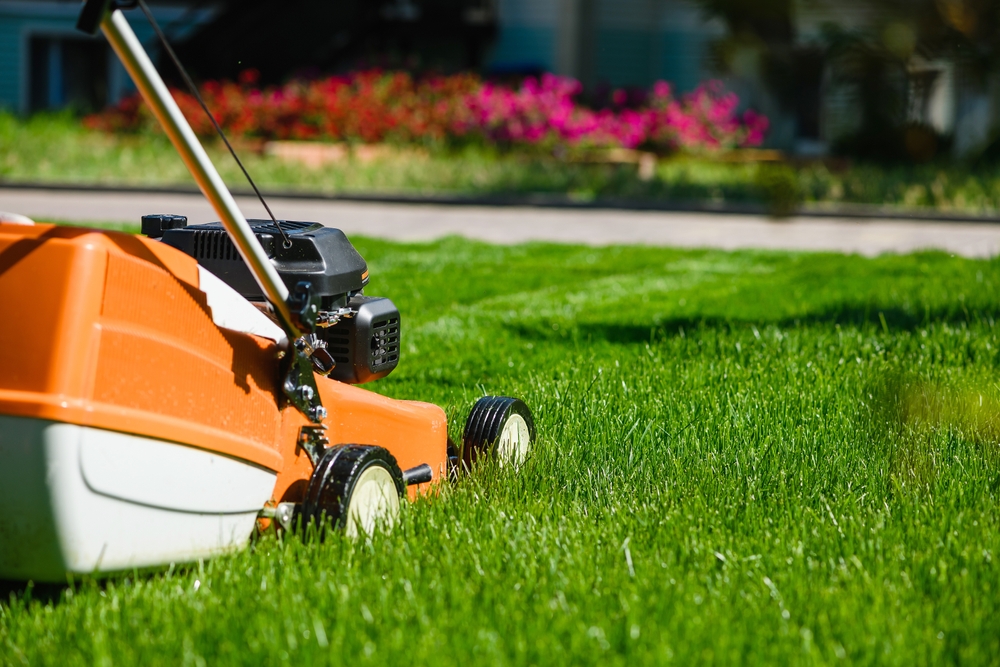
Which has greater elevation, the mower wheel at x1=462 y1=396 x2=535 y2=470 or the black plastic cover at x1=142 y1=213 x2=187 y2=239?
the black plastic cover at x1=142 y1=213 x2=187 y2=239

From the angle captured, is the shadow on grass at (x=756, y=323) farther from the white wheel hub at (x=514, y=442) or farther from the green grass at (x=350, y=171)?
the green grass at (x=350, y=171)

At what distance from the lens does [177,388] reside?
2.06 m

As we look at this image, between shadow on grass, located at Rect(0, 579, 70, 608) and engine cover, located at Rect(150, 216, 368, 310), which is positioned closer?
shadow on grass, located at Rect(0, 579, 70, 608)

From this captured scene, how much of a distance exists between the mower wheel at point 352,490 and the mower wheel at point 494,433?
1.39 feet

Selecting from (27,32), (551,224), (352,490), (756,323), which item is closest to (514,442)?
(352,490)

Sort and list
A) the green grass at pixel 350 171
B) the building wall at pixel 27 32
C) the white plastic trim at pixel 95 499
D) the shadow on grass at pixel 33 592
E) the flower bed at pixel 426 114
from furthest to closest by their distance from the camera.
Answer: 1. the building wall at pixel 27 32
2. the flower bed at pixel 426 114
3. the green grass at pixel 350 171
4. the shadow on grass at pixel 33 592
5. the white plastic trim at pixel 95 499

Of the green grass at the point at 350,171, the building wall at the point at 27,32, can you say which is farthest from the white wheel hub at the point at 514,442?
the building wall at the point at 27,32

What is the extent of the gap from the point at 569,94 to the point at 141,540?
14378mm

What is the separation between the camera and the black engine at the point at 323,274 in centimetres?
250

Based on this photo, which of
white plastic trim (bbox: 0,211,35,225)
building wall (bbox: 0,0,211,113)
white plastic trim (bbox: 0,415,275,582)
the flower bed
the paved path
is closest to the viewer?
white plastic trim (bbox: 0,415,275,582)

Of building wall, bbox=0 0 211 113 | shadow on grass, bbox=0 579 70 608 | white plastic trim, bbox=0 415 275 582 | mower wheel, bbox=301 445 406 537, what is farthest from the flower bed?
white plastic trim, bbox=0 415 275 582

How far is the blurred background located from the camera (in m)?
0.70

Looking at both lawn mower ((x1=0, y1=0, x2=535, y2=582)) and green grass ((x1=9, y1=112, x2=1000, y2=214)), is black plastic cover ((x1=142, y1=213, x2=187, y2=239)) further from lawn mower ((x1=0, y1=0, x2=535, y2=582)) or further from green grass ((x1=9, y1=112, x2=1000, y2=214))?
green grass ((x1=9, y1=112, x2=1000, y2=214))

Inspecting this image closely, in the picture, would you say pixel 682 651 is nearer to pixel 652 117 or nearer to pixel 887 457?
pixel 887 457
